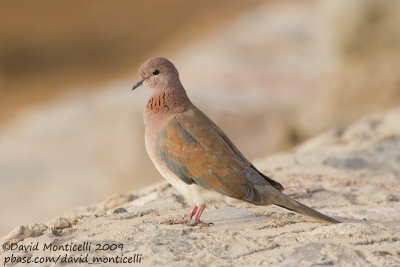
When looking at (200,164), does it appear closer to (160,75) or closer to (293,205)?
(293,205)

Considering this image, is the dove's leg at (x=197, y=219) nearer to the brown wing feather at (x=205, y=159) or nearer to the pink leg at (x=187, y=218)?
the pink leg at (x=187, y=218)

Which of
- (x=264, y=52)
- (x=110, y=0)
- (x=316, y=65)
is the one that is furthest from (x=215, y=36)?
(x=110, y=0)

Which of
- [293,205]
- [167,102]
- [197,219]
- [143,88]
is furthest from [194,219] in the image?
[143,88]

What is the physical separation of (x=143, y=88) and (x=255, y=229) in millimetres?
10076

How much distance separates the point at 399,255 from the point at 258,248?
31.5 inches

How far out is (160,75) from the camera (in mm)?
4895

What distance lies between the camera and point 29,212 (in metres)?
10.1

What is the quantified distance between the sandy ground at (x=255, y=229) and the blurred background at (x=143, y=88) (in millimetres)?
4182

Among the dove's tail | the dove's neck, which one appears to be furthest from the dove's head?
the dove's tail

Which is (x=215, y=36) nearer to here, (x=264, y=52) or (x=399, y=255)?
(x=264, y=52)

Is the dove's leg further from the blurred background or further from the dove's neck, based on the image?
the blurred background

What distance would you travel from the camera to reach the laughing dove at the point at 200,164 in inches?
173

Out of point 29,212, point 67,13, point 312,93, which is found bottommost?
point 29,212

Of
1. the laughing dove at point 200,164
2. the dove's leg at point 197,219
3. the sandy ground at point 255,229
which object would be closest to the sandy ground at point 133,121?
the sandy ground at point 255,229
